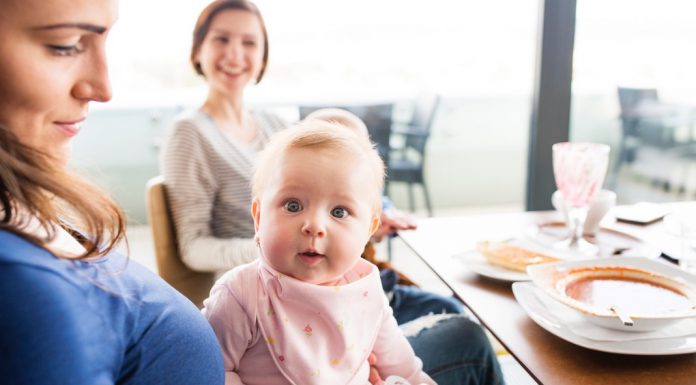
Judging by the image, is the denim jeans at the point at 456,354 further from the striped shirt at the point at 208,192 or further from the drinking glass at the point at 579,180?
the striped shirt at the point at 208,192

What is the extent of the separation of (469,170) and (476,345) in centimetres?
340

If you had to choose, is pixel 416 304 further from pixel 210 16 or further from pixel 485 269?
pixel 210 16

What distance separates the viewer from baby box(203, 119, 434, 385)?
0.96m

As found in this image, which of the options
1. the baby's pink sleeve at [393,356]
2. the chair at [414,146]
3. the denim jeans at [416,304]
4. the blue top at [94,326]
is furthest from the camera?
the chair at [414,146]

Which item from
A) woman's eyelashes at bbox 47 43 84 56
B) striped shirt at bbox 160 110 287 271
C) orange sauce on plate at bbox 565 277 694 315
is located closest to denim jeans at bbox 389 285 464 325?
striped shirt at bbox 160 110 287 271

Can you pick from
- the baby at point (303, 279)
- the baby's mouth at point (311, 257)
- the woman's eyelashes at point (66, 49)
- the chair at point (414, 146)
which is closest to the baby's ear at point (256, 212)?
the baby at point (303, 279)

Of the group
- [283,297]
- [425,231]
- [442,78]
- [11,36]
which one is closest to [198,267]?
[425,231]

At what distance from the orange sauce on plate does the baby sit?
1.25ft

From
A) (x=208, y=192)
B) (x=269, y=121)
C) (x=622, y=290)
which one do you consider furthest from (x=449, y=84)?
(x=622, y=290)

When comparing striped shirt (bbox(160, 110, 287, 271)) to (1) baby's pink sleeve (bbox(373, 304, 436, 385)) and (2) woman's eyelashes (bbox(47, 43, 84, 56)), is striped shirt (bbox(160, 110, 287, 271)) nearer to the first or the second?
(1) baby's pink sleeve (bbox(373, 304, 436, 385))

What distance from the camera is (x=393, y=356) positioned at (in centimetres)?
109

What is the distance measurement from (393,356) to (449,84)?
3570 mm

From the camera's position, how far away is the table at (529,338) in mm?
842

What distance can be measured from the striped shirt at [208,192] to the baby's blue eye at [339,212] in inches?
29.1
